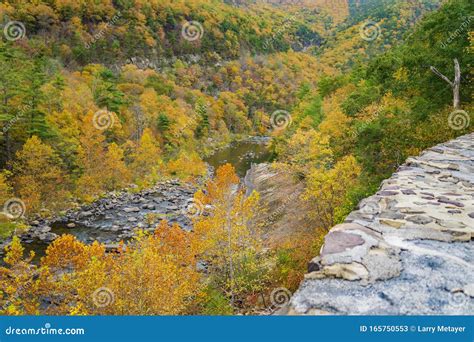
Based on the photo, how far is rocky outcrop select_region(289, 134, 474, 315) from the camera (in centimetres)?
446

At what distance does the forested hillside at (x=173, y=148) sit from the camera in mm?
16984

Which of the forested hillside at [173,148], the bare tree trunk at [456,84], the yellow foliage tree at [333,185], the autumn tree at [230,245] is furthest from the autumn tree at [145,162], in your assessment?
the bare tree trunk at [456,84]

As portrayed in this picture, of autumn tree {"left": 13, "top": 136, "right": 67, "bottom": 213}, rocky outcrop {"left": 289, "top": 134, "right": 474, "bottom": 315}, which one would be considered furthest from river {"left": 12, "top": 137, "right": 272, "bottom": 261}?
rocky outcrop {"left": 289, "top": 134, "right": 474, "bottom": 315}

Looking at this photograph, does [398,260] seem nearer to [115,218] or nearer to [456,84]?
[456,84]

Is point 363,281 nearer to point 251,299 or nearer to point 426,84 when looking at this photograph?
point 251,299

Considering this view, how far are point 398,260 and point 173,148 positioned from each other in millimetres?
63268

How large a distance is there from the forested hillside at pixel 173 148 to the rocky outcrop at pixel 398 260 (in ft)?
28.7

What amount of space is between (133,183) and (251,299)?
32746mm

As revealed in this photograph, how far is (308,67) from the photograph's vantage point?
17288 centimetres

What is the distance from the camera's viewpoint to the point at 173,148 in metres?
66.9

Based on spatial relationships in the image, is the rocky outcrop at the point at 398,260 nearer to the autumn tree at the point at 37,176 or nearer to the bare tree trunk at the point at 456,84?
the bare tree trunk at the point at 456,84

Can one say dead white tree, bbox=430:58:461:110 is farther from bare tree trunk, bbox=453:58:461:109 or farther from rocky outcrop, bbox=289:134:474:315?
rocky outcrop, bbox=289:134:474:315

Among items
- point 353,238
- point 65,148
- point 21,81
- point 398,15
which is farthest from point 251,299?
point 398,15

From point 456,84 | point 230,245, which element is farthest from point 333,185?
point 456,84
